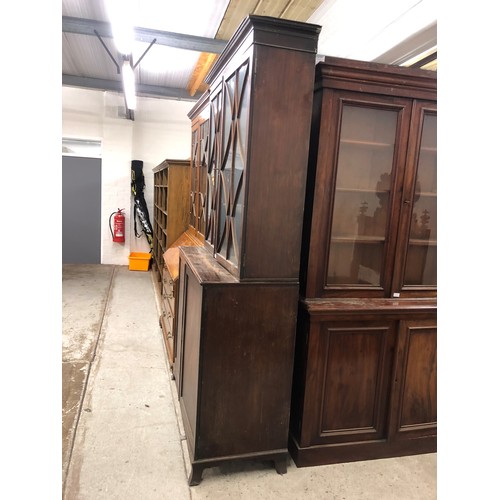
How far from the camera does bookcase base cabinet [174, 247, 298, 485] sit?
6.83ft

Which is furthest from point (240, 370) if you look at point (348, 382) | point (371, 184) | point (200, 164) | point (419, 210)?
point (200, 164)

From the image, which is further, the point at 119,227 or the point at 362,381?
the point at 119,227

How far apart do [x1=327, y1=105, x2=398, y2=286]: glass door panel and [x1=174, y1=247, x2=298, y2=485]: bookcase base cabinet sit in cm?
46

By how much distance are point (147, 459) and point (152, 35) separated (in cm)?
403

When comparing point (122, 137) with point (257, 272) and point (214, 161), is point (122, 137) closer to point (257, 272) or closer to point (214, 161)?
point (214, 161)

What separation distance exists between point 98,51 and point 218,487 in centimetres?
543

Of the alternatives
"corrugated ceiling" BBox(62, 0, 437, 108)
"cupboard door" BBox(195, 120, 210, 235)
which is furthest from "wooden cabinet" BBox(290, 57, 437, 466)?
"cupboard door" BBox(195, 120, 210, 235)

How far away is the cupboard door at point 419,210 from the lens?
2316mm

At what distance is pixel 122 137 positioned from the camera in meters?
7.34

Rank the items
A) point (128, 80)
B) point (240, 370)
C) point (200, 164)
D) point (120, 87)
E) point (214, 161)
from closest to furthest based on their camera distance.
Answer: point (240, 370) → point (214, 161) → point (200, 164) → point (128, 80) → point (120, 87)
